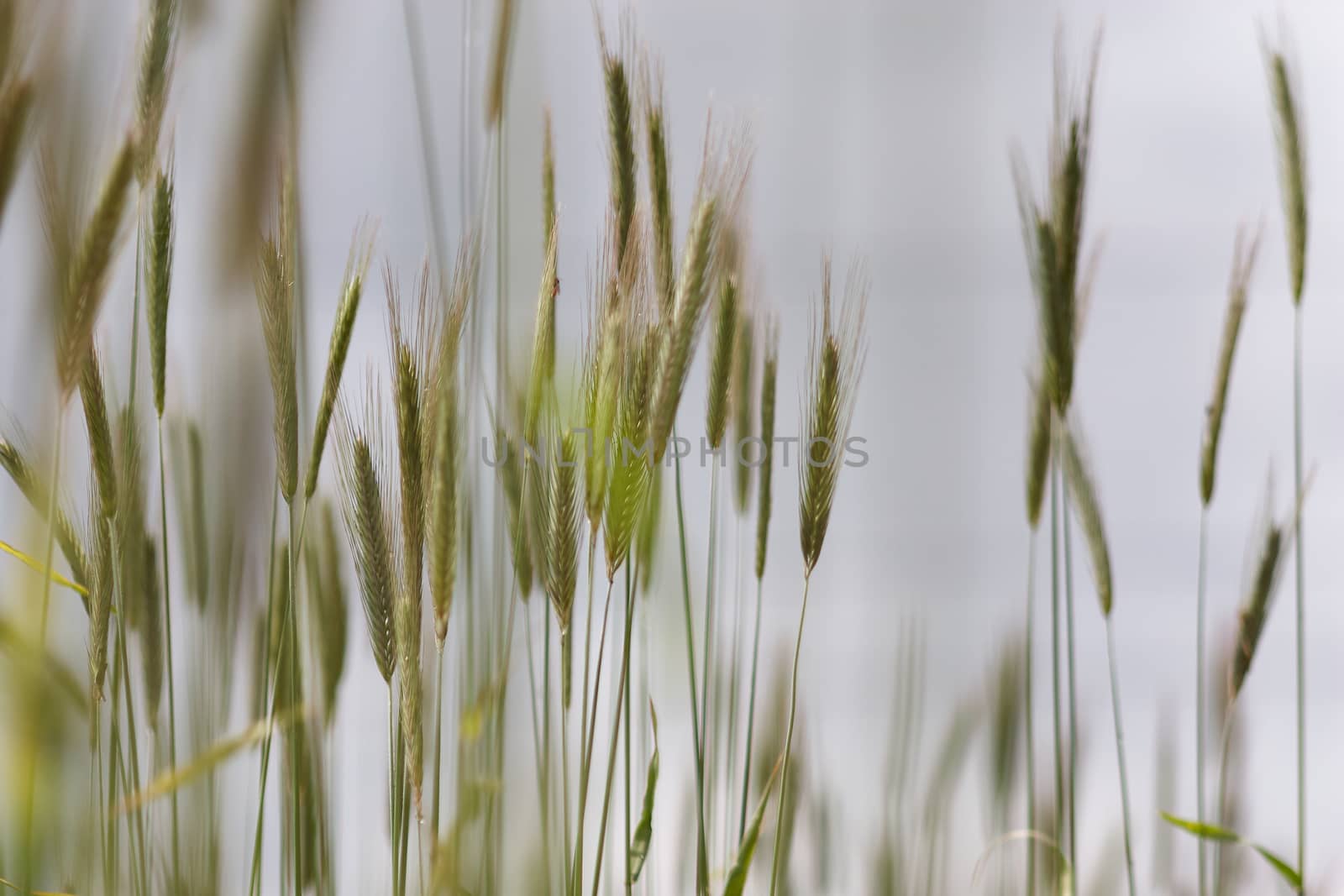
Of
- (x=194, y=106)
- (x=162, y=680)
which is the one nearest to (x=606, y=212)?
(x=194, y=106)

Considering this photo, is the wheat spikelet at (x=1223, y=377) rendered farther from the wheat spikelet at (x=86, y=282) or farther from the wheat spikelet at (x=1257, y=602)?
the wheat spikelet at (x=86, y=282)

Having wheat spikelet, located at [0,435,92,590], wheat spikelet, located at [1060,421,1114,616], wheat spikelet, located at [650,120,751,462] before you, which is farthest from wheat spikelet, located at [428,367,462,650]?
wheat spikelet, located at [1060,421,1114,616]

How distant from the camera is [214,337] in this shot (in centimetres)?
56

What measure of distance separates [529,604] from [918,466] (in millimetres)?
444

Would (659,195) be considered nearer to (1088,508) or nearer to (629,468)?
(629,468)

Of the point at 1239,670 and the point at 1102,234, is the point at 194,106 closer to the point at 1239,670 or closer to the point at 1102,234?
the point at 1102,234

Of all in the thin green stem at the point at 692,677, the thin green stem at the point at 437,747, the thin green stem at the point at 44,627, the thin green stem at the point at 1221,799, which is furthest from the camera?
the thin green stem at the point at 1221,799

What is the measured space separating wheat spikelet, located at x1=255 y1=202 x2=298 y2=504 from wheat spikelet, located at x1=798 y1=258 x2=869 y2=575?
299 millimetres

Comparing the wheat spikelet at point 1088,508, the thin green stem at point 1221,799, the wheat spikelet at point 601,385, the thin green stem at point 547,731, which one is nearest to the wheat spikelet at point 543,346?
the wheat spikelet at point 601,385

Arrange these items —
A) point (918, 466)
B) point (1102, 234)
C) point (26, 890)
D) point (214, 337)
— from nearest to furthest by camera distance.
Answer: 1. point (26, 890)
2. point (214, 337)
3. point (1102, 234)
4. point (918, 466)

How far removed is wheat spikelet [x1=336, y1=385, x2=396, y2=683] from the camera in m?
0.51

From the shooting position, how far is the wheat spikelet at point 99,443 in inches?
20.5

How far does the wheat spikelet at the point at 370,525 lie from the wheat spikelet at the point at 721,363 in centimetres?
21

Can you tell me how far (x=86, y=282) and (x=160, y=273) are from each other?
0.47ft
